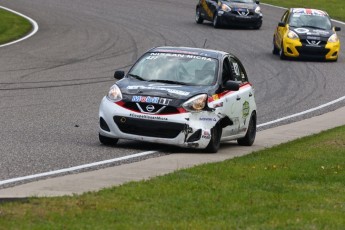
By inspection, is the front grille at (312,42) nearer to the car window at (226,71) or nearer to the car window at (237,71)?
the car window at (237,71)

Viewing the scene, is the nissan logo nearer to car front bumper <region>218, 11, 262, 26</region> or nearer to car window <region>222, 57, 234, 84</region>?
car window <region>222, 57, 234, 84</region>

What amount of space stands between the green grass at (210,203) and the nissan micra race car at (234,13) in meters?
28.3

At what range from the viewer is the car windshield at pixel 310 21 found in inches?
1412

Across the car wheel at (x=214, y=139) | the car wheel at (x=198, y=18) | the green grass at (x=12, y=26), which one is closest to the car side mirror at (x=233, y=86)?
the car wheel at (x=214, y=139)

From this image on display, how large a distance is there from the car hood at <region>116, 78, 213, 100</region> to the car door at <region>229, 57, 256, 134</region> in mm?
969

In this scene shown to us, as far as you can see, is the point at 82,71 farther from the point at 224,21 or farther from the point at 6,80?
the point at 224,21

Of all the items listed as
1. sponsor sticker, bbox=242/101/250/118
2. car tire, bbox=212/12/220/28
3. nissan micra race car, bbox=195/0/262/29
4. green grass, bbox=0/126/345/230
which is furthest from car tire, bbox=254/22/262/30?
green grass, bbox=0/126/345/230

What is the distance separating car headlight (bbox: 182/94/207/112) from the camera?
15.8 m

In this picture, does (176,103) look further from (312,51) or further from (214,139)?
(312,51)

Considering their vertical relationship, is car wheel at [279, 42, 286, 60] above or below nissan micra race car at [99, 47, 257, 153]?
below

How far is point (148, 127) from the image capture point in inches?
616

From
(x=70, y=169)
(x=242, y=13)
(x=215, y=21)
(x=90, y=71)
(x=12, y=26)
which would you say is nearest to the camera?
(x=70, y=169)

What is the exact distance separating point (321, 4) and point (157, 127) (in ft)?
130

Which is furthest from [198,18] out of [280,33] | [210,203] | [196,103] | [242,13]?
[210,203]
